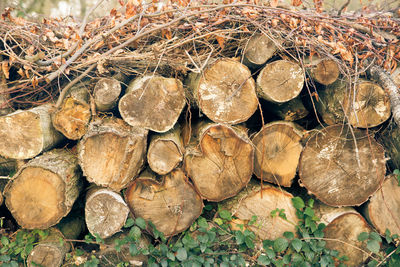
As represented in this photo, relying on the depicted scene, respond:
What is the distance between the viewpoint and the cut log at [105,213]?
2109 mm

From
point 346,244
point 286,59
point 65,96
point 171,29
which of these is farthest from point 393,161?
point 65,96

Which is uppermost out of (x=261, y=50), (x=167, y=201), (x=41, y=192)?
(x=261, y=50)

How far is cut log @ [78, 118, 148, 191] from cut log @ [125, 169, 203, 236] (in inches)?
7.2

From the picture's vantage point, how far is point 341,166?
2.21 m

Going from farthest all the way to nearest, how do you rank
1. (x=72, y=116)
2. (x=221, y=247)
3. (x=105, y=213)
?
(x=221, y=247)
(x=72, y=116)
(x=105, y=213)

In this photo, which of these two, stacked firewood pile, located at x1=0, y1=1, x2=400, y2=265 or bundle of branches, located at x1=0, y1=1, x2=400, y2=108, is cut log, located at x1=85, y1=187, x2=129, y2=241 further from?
bundle of branches, located at x1=0, y1=1, x2=400, y2=108

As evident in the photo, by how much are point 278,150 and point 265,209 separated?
1.86 ft

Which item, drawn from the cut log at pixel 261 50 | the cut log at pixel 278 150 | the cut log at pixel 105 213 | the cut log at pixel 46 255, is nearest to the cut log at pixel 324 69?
the cut log at pixel 261 50

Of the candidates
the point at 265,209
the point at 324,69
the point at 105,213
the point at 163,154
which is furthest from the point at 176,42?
the point at 265,209

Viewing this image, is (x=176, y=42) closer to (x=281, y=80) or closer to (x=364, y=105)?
(x=281, y=80)

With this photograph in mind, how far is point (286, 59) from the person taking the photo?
2227 millimetres

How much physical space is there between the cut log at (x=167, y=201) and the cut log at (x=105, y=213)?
11cm

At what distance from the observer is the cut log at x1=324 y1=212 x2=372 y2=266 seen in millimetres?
2279

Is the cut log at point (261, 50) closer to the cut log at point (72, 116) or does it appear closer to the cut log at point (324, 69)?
the cut log at point (324, 69)
